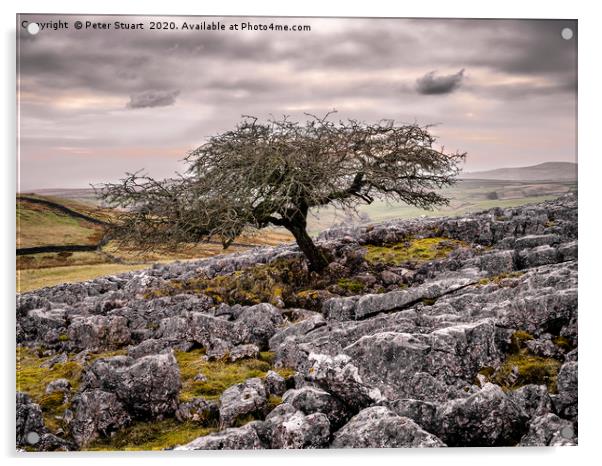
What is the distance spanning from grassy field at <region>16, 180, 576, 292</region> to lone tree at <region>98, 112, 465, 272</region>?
0.62 m

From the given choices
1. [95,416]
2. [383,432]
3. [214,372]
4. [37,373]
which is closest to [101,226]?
[37,373]

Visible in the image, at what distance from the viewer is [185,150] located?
12.9m

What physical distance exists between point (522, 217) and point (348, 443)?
25.7ft

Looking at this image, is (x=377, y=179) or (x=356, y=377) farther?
(x=377, y=179)

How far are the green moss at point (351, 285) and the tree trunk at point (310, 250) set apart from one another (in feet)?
3.18

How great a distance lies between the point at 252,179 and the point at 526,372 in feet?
23.7

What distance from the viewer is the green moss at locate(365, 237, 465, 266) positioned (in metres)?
14.9

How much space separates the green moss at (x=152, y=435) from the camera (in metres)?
9.98

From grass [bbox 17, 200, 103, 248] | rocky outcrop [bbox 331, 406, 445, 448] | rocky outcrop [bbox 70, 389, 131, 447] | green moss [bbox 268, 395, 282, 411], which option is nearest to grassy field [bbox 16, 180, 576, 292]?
grass [bbox 17, 200, 103, 248]

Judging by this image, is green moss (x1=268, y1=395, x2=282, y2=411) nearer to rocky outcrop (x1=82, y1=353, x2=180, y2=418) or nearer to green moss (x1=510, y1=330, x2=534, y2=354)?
rocky outcrop (x1=82, y1=353, x2=180, y2=418)

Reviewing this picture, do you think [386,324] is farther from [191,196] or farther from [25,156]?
[25,156]

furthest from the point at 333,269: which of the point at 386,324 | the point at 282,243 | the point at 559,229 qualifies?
the point at 559,229

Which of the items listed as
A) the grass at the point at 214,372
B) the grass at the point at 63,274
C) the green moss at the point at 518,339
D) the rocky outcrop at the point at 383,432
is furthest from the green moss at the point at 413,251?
the grass at the point at 63,274

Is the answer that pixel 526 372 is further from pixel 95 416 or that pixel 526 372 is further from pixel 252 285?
pixel 95 416
